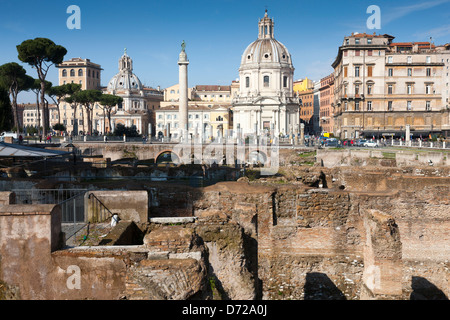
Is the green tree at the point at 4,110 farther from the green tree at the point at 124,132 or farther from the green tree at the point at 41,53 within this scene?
the green tree at the point at 124,132

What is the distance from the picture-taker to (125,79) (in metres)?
116

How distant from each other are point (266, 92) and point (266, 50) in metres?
6.98

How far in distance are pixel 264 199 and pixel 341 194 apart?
2108mm

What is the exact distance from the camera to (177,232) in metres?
6.40

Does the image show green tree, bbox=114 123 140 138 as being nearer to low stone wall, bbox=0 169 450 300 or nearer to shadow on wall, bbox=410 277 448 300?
low stone wall, bbox=0 169 450 300

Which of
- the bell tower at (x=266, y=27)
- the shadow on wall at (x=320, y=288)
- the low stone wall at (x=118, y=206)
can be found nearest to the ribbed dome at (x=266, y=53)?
the bell tower at (x=266, y=27)

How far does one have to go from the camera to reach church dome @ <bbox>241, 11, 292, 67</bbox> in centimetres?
7356

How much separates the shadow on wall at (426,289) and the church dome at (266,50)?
6391 cm

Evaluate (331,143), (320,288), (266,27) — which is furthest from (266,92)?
(320,288)

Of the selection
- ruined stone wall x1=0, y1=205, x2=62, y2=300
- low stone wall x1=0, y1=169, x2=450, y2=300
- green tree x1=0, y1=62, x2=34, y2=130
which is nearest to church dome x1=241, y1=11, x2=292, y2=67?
green tree x1=0, y1=62, x2=34, y2=130

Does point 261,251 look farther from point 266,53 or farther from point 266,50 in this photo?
point 266,50

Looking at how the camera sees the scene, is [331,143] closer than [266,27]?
Yes
